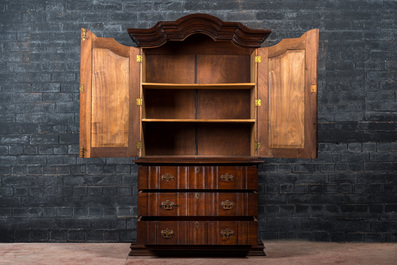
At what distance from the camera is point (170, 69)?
4.13 metres

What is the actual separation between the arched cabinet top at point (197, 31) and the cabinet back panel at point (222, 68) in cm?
42

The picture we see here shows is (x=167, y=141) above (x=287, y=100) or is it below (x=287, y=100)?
below

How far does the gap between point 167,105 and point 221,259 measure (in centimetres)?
160

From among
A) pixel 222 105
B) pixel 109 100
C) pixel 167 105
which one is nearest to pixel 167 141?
pixel 167 105

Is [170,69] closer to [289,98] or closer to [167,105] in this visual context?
[167,105]

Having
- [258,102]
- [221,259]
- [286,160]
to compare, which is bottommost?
[221,259]

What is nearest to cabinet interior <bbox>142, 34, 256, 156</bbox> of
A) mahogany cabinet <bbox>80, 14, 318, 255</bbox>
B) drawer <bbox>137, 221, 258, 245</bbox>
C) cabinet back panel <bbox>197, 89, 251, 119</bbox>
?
cabinet back panel <bbox>197, 89, 251, 119</bbox>

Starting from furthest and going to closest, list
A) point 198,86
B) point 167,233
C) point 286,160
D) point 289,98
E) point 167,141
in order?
point 286,160, point 167,141, point 198,86, point 289,98, point 167,233

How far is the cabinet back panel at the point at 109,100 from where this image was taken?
11.8 ft

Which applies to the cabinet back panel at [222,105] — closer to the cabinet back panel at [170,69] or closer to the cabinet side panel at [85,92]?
the cabinet back panel at [170,69]

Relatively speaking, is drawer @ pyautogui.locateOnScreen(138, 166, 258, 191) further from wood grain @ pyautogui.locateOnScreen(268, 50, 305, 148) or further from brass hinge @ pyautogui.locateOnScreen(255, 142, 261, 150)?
wood grain @ pyautogui.locateOnScreen(268, 50, 305, 148)

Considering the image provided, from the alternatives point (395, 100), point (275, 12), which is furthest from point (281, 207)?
point (275, 12)

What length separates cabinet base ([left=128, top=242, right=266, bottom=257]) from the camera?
3549 millimetres

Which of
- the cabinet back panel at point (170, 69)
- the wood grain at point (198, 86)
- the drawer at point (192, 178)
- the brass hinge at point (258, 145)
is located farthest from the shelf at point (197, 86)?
the drawer at point (192, 178)
